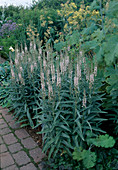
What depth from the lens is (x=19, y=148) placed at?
2.90 m

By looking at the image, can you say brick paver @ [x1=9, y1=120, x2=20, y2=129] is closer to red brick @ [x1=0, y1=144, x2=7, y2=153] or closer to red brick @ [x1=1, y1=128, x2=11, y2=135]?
red brick @ [x1=1, y1=128, x2=11, y2=135]

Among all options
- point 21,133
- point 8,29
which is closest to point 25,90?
point 21,133

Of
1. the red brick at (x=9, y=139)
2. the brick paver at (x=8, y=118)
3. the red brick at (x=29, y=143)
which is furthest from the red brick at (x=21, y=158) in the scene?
the brick paver at (x=8, y=118)

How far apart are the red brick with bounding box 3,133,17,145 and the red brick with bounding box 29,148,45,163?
401 millimetres

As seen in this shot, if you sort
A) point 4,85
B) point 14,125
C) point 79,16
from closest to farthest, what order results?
point 14,125, point 4,85, point 79,16

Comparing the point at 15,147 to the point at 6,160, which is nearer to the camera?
the point at 6,160

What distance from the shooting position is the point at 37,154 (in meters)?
2.77

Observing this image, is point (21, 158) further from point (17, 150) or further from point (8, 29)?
point (8, 29)

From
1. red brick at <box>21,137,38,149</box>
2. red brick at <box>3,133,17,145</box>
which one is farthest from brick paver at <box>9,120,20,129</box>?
red brick at <box>21,137,38,149</box>

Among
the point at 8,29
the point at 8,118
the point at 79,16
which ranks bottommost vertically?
the point at 8,118

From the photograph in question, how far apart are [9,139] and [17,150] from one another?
12.9 inches

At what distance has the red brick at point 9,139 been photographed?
3047mm

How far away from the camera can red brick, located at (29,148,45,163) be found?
2.67 m

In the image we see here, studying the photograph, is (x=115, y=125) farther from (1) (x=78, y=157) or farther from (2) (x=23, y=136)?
(2) (x=23, y=136)
